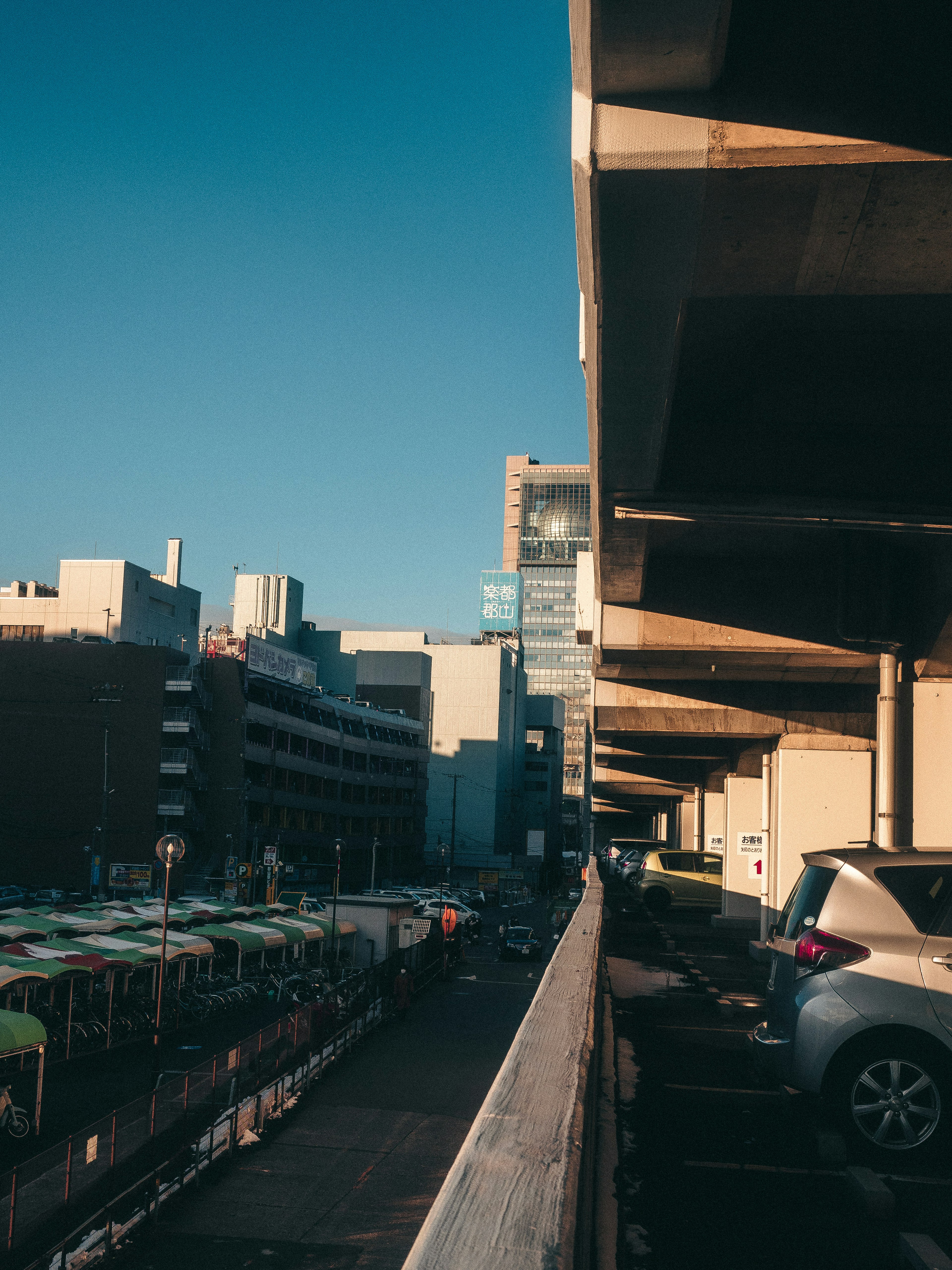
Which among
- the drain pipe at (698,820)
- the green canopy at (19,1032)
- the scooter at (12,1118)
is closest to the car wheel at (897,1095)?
the green canopy at (19,1032)

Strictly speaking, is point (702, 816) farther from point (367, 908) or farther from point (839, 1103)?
point (839, 1103)

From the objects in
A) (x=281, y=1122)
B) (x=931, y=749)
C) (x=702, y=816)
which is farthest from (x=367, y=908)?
(x=931, y=749)

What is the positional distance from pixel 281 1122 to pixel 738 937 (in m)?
11.1

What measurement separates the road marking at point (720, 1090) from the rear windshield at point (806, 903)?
1.07 m

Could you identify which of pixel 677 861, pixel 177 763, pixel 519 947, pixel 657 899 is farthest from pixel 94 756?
pixel 677 861

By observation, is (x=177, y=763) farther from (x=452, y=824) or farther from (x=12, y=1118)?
(x=452, y=824)

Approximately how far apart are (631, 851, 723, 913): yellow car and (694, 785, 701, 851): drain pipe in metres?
12.4

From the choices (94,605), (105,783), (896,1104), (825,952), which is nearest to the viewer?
(896,1104)

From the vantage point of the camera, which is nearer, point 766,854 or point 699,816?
point 766,854

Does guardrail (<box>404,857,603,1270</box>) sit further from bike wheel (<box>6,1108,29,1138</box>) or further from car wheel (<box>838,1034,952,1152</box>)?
bike wheel (<box>6,1108,29,1138</box>)

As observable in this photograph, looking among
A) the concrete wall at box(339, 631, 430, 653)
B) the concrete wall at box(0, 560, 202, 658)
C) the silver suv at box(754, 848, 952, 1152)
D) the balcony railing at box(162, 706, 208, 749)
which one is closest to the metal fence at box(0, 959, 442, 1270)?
the silver suv at box(754, 848, 952, 1152)

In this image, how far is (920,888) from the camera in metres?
6.23

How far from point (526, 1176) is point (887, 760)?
14.6m

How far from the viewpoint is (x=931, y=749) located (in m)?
14.8
